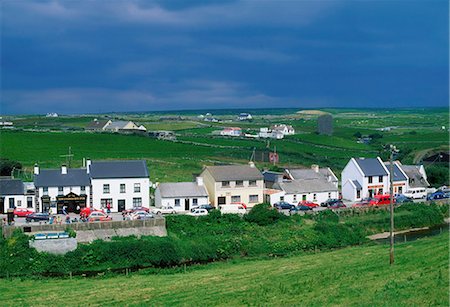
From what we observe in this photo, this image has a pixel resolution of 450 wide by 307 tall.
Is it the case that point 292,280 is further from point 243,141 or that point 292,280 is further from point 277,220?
point 243,141

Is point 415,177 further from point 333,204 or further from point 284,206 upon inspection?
point 284,206

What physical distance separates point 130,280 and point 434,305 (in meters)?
17.3

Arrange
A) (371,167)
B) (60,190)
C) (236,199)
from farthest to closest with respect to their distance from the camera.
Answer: (371,167) → (236,199) → (60,190)

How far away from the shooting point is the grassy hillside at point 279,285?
19.8 meters

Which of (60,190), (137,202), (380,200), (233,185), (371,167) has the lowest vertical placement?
(380,200)

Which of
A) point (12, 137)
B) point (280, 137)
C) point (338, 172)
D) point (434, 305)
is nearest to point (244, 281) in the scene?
point (434, 305)

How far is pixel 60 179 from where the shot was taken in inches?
1784

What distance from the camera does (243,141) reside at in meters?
108

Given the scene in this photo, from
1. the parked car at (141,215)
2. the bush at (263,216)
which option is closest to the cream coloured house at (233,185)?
the bush at (263,216)

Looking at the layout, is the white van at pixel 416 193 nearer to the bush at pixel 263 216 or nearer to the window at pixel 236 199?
the window at pixel 236 199

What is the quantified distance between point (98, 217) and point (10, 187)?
885cm

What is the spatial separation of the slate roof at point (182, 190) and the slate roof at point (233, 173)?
5.39ft

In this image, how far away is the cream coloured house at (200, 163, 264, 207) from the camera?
4884 cm

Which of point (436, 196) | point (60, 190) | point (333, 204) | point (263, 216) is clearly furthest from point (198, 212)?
point (436, 196)
